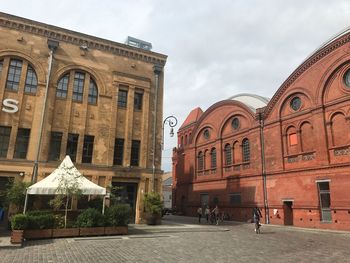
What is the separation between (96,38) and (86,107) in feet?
18.0

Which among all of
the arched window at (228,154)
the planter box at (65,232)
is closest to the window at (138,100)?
the planter box at (65,232)

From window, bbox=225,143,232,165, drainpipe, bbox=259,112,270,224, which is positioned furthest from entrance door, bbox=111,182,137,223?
window, bbox=225,143,232,165

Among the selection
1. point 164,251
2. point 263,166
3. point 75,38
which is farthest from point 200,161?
point 164,251

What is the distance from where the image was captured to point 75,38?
21922mm

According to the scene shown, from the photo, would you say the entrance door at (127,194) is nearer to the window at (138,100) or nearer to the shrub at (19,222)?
the window at (138,100)

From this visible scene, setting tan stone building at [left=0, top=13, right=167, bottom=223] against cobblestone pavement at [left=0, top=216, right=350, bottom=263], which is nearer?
cobblestone pavement at [left=0, top=216, right=350, bottom=263]

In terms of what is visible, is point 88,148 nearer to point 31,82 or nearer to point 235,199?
point 31,82

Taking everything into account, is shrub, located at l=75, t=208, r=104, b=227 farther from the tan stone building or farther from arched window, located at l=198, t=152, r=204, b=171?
arched window, located at l=198, t=152, r=204, b=171

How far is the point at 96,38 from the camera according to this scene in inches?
890

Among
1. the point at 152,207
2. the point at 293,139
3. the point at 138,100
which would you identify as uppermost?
the point at 138,100

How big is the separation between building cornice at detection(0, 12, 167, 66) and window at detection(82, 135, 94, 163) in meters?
7.03

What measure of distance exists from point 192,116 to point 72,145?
31956 mm

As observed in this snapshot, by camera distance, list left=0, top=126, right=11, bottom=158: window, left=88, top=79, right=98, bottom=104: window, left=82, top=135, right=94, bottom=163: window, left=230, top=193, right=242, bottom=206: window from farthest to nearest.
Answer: left=230, top=193, right=242, bottom=206: window, left=88, top=79, right=98, bottom=104: window, left=82, top=135, right=94, bottom=163: window, left=0, top=126, right=11, bottom=158: window

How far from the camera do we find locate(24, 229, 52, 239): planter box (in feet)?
45.6
